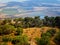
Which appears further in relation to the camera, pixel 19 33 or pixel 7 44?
pixel 19 33

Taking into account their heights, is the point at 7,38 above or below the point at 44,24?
above

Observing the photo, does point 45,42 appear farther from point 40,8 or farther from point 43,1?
point 43,1

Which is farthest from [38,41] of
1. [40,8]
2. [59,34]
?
[40,8]

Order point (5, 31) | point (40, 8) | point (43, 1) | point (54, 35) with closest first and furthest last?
1. point (54, 35)
2. point (5, 31)
3. point (40, 8)
4. point (43, 1)

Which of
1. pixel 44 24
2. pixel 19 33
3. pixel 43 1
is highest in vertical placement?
pixel 19 33

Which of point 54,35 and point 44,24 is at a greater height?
point 54,35

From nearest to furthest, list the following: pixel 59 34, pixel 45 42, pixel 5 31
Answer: pixel 45 42
pixel 59 34
pixel 5 31

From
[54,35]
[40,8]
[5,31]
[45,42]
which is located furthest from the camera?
[40,8]

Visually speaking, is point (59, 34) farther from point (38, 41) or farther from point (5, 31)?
point (5, 31)

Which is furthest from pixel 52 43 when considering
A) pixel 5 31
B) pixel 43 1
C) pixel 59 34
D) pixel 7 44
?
pixel 43 1
